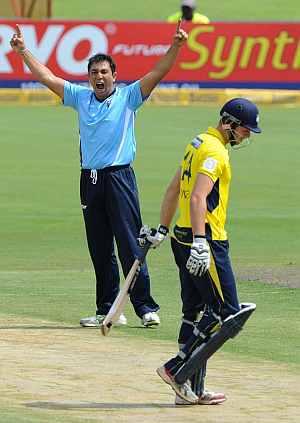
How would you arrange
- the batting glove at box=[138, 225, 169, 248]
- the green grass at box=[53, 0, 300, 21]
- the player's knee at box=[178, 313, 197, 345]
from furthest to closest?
1. the green grass at box=[53, 0, 300, 21]
2. the batting glove at box=[138, 225, 169, 248]
3. the player's knee at box=[178, 313, 197, 345]

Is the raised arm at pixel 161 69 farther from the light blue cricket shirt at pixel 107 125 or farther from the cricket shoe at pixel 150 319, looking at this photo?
the cricket shoe at pixel 150 319

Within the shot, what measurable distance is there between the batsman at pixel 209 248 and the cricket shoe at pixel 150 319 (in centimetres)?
285


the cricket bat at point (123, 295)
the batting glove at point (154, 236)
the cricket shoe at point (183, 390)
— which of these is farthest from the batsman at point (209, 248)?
the cricket bat at point (123, 295)

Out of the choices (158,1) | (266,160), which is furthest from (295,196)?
(158,1)

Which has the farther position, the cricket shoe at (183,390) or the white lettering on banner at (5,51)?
the white lettering on banner at (5,51)

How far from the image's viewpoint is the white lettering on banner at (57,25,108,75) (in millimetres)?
37125

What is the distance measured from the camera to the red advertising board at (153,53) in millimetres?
37156

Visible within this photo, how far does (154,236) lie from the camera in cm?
1020

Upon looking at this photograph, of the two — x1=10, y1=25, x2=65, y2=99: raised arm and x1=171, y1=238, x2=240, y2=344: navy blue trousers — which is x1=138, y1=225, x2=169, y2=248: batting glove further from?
x1=10, y1=25, x2=65, y2=99: raised arm

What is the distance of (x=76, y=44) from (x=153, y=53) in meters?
2.01

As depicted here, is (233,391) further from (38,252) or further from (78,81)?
(78,81)

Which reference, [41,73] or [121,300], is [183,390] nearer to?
[121,300]

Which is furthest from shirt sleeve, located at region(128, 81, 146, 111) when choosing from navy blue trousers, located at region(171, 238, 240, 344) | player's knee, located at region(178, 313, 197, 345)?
player's knee, located at region(178, 313, 197, 345)

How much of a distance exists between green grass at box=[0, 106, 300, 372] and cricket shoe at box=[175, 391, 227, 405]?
1.58 metres
